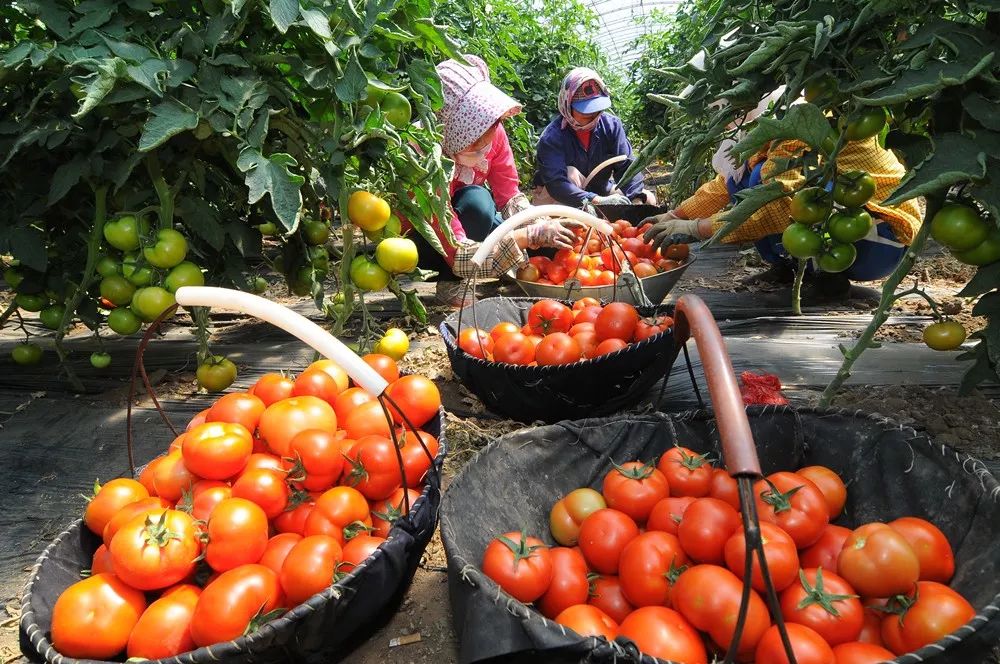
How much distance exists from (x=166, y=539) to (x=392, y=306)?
2412 millimetres

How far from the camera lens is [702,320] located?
0.92 metres

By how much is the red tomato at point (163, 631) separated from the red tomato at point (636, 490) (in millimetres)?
807

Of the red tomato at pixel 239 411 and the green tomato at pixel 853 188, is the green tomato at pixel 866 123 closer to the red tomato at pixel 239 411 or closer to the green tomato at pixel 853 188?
the green tomato at pixel 853 188

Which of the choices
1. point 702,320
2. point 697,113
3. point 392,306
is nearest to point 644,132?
point 392,306

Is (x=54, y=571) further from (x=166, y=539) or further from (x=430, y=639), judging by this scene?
(x=430, y=639)

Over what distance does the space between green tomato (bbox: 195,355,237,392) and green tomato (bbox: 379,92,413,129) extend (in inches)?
37.6

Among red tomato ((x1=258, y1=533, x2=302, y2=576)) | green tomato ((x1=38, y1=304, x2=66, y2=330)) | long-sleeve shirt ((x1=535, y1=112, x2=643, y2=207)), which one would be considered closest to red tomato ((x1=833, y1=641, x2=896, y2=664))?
red tomato ((x1=258, y1=533, x2=302, y2=576))

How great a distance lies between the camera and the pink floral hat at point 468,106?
312 centimetres

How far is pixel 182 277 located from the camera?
1.75 m

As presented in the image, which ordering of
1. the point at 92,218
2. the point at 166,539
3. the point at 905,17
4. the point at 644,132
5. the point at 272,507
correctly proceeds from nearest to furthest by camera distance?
the point at 166,539 → the point at 272,507 → the point at 905,17 → the point at 92,218 → the point at 644,132

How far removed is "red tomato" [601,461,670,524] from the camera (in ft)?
4.12

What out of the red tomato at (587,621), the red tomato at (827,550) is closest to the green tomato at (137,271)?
the red tomato at (587,621)

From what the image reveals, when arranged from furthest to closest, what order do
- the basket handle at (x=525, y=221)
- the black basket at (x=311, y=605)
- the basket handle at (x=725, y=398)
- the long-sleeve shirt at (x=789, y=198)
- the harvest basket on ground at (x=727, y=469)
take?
1. the long-sleeve shirt at (x=789, y=198)
2. the basket handle at (x=525, y=221)
3. the black basket at (x=311, y=605)
4. the harvest basket on ground at (x=727, y=469)
5. the basket handle at (x=725, y=398)

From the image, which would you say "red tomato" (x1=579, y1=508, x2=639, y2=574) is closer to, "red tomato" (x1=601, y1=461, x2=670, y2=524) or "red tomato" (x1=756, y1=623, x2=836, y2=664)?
"red tomato" (x1=601, y1=461, x2=670, y2=524)
